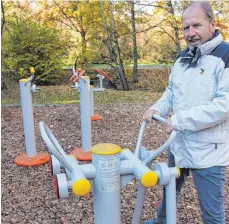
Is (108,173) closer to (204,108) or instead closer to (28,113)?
(204,108)

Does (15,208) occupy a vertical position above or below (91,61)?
below

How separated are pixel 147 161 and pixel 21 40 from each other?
9468mm

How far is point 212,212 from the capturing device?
1.67 meters

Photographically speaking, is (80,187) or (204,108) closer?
(80,187)

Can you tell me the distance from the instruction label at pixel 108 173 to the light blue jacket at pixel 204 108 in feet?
1.32

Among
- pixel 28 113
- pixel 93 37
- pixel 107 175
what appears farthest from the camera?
pixel 93 37

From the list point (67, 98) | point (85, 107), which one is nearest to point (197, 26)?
point (85, 107)

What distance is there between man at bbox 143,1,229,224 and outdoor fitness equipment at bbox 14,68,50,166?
2.13 m

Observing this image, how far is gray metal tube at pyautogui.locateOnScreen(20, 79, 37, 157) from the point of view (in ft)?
11.4

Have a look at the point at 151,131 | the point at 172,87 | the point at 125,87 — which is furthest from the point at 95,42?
the point at 172,87

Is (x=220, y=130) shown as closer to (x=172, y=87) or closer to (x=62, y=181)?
(x=172, y=87)

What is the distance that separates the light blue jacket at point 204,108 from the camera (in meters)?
1.56

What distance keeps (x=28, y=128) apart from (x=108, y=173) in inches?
95.7

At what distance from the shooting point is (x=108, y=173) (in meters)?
1.34
